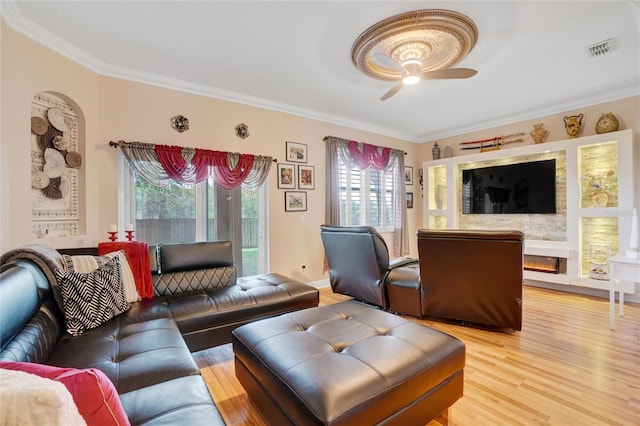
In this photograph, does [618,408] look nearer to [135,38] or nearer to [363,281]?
[363,281]

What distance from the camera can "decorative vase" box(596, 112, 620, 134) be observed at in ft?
12.4

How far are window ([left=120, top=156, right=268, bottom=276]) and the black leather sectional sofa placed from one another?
69 centimetres

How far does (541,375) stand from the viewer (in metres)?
2.04

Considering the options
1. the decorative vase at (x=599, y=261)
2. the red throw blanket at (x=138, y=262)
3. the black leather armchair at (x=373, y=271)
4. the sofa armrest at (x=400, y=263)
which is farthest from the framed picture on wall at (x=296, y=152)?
the decorative vase at (x=599, y=261)

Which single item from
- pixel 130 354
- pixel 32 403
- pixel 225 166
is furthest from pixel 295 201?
pixel 32 403

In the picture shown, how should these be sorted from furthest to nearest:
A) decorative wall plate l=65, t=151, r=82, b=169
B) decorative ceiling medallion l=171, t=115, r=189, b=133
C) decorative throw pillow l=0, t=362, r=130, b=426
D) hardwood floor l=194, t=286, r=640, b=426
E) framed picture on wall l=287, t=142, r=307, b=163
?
1. framed picture on wall l=287, t=142, r=307, b=163
2. decorative ceiling medallion l=171, t=115, r=189, b=133
3. decorative wall plate l=65, t=151, r=82, b=169
4. hardwood floor l=194, t=286, r=640, b=426
5. decorative throw pillow l=0, t=362, r=130, b=426

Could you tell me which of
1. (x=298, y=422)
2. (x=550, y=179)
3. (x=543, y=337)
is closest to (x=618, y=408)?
(x=543, y=337)

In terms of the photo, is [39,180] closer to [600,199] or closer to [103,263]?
[103,263]

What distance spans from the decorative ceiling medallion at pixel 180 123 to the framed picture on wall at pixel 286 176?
129 centimetres

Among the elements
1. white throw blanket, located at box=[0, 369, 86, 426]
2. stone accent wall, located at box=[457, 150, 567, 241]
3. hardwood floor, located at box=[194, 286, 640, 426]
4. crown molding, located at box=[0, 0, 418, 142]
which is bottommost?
hardwood floor, located at box=[194, 286, 640, 426]

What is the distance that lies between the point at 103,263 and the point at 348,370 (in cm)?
196

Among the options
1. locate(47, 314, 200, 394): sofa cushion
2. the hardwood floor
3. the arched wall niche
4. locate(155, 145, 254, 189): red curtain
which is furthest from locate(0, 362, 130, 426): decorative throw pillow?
locate(155, 145, 254, 189): red curtain

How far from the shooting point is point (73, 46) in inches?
103

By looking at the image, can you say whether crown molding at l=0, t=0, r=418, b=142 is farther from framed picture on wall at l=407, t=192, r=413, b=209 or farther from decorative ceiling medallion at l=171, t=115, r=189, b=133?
framed picture on wall at l=407, t=192, r=413, b=209
